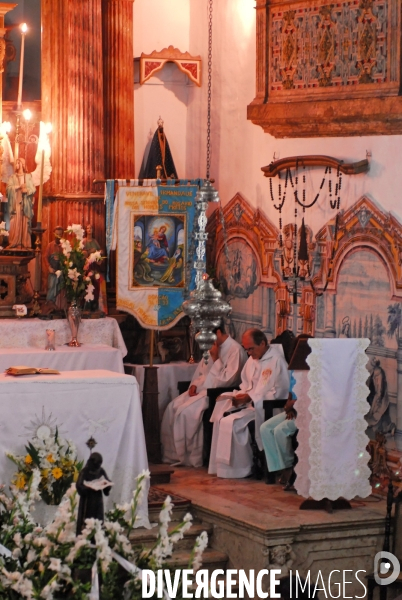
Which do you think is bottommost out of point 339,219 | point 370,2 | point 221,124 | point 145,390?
point 145,390

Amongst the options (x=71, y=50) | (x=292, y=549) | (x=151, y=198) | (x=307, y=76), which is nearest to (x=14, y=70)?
(x=71, y=50)

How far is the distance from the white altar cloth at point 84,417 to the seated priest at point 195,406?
79.4 inches

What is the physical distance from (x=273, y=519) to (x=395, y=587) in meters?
1.05

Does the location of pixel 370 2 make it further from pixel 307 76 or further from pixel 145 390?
pixel 145 390

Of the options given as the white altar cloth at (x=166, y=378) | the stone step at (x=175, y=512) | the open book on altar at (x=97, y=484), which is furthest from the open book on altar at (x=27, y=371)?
the open book on altar at (x=97, y=484)

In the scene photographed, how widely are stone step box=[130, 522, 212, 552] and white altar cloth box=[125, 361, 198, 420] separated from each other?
2.61 metres

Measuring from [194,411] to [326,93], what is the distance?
3.08 metres

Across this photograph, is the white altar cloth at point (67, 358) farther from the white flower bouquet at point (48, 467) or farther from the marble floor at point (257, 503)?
the white flower bouquet at point (48, 467)

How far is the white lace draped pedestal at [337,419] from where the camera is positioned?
9641 mm

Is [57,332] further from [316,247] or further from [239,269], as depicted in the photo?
[316,247]

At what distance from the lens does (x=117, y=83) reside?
13.0 metres

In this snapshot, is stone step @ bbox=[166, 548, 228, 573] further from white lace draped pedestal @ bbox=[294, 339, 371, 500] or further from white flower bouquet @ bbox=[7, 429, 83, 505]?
white flower bouquet @ bbox=[7, 429, 83, 505]

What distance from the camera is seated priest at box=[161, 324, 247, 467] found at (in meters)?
11.6

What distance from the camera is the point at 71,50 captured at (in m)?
12.6
